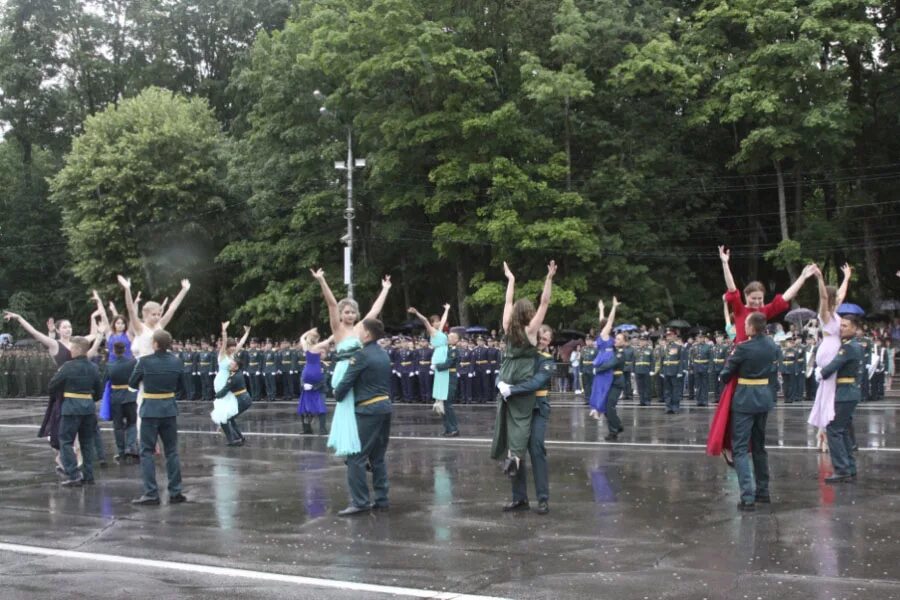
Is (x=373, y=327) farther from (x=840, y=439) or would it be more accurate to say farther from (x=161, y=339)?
(x=840, y=439)

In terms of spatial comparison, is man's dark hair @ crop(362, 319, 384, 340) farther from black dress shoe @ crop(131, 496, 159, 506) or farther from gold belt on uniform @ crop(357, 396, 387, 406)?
black dress shoe @ crop(131, 496, 159, 506)

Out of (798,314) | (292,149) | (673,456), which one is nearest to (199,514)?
(673,456)

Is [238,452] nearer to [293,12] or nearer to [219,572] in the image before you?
[219,572]

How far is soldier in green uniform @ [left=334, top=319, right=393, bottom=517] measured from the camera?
10430 mm

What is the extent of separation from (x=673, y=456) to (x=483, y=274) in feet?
76.9

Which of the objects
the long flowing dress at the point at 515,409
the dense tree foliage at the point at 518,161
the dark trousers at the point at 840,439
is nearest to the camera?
the long flowing dress at the point at 515,409

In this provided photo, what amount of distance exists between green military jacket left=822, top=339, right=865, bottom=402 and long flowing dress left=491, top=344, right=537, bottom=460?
4165 mm

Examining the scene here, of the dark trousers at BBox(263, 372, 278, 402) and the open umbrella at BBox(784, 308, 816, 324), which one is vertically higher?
the open umbrella at BBox(784, 308, 816, 324)

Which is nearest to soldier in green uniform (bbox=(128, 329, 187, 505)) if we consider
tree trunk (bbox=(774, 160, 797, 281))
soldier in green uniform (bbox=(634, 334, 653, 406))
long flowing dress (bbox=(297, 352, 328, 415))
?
long flowing dress (bbox=(297, 352, 328, 415))

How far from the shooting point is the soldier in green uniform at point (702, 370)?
2605cm

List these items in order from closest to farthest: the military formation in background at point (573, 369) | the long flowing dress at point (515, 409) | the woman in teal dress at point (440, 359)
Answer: the long flowing dress at point (515, 409)
the woman in teal dress at point (440, 359)
the military formation in background at point (573, 369)

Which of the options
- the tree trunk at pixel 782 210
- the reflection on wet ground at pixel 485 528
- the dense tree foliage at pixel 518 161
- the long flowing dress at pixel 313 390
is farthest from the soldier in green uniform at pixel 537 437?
the tree trunk at pixel 782 210

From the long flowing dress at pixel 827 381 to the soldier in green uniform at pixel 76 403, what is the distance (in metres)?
8.87

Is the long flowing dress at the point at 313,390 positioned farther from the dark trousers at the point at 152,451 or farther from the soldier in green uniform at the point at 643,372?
the soldier in green uniform at the point at 643,372
